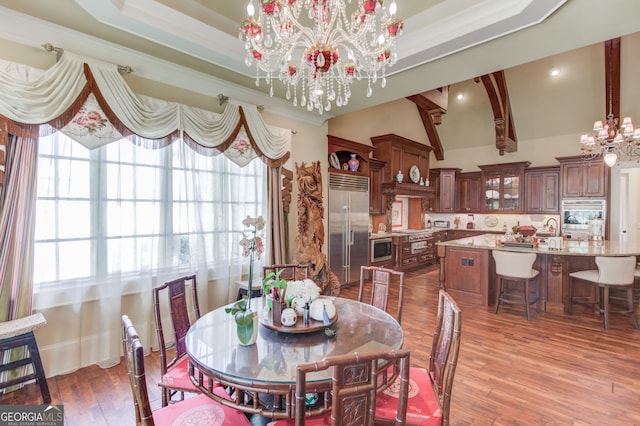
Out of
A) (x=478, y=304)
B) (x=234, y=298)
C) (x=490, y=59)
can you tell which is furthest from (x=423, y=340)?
(x=490, y=59)

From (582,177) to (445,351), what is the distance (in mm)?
7067

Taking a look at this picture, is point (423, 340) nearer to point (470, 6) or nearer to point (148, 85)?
point (470, 6)

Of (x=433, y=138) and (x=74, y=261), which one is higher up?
(x=433, y=138)

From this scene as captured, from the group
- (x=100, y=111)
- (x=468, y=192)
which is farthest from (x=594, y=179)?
(x=100, y=111)

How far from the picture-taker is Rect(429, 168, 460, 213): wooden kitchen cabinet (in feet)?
27.2

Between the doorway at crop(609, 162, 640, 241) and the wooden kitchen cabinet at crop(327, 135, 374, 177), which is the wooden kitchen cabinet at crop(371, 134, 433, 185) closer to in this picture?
the wooden kitchen cabinet at crop(327, 135, 374, 177)

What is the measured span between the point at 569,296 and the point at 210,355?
15.6ft

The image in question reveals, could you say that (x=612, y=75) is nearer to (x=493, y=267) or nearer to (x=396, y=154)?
(x=396, y=154)

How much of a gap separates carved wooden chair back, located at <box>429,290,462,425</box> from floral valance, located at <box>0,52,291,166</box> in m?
2.85

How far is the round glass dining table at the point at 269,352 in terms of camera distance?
1249 millimetres

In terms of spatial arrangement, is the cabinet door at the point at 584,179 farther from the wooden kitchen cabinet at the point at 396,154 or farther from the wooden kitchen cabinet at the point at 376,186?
the wooden kitchen cabinet at the point at 376,186

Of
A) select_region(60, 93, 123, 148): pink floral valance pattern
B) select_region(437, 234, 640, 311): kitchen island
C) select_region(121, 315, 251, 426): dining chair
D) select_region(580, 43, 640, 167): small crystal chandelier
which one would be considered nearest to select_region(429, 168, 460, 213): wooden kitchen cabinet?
select_region(580, 43, 640, 167): small crystal chandelier

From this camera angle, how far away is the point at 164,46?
9.05 ft

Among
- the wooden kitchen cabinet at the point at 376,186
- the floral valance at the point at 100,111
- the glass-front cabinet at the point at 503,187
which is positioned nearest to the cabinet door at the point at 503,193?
the glass-front cabinet at the point at 503,187
